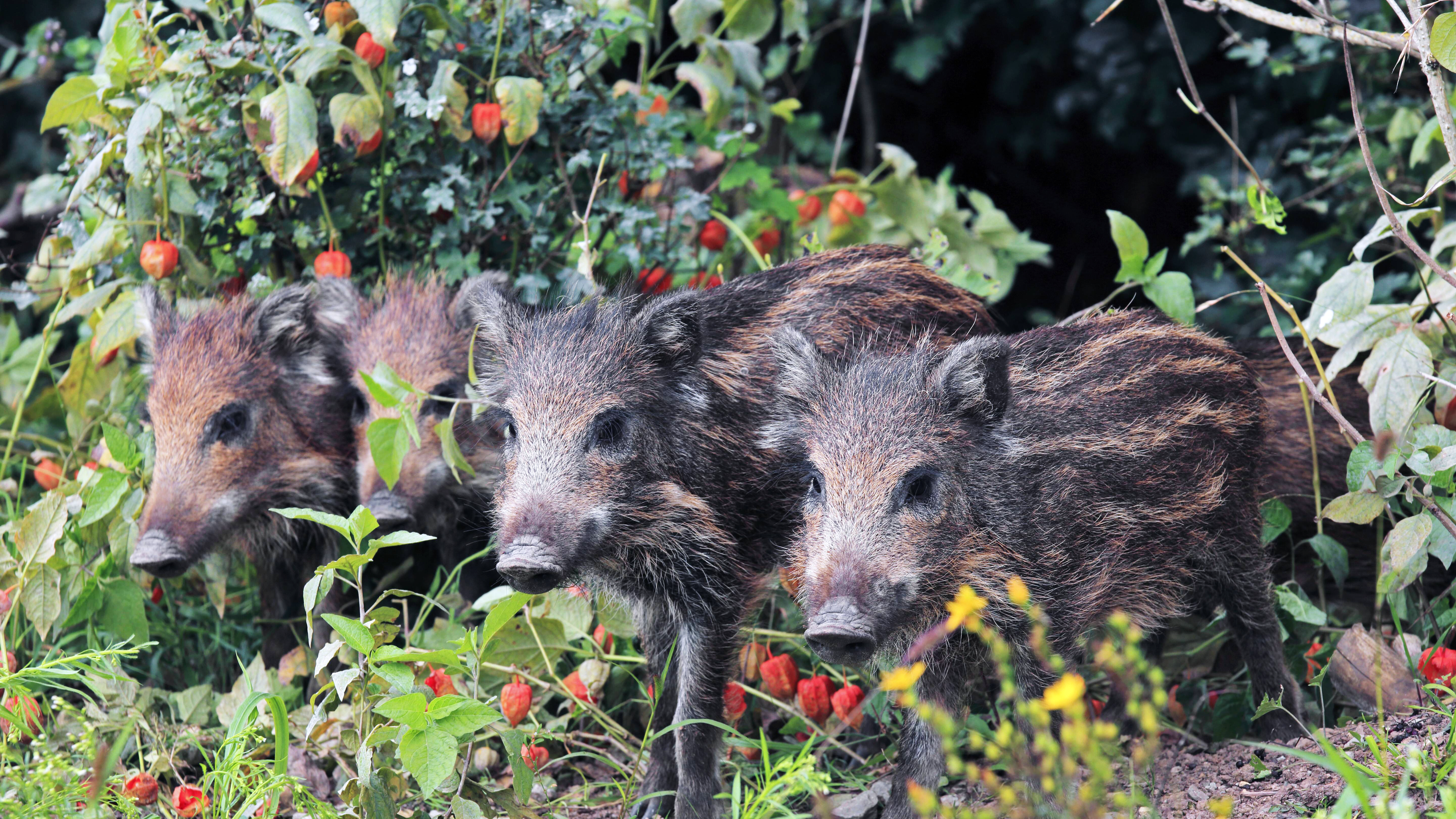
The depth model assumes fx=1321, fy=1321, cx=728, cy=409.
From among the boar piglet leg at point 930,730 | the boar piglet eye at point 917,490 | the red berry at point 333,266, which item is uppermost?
the boar piglet eye at point 917,490

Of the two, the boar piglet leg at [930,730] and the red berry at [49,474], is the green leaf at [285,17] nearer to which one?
the red berry at [49,474]

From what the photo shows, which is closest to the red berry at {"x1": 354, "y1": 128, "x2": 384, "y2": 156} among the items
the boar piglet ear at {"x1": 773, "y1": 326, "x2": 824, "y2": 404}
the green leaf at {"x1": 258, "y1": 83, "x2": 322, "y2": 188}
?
the green leaf at {"x1": 258, "y1": 83, "x2": 322, "y2": 188}

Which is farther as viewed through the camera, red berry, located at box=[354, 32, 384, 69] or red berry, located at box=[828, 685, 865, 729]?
red berry, located at box=[354, 32, 384, 69]

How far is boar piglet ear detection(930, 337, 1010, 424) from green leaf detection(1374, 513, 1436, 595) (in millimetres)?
1049

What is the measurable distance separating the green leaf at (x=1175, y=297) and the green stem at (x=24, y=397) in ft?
11.7

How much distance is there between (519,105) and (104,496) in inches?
69.2

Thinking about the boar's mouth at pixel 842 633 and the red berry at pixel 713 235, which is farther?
the red berry at pixel 713 235

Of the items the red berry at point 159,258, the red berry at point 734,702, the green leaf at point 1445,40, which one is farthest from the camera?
the red berry at point 159,258

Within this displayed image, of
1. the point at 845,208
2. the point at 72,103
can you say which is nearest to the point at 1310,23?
the point at 845,208

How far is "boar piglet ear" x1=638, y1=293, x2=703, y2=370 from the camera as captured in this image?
3.45 meters

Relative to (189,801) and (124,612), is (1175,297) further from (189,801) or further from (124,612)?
(124,612)

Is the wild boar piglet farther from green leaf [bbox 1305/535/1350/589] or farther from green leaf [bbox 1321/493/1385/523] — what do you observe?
green leaf [bbox 1305/535/1350/589]

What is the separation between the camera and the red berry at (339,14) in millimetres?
4246

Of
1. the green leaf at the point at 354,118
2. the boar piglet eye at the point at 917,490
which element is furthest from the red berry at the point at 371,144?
the boar piglet eye at the point at 917,490
